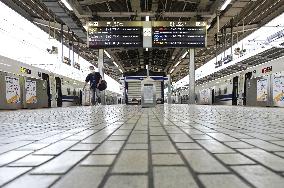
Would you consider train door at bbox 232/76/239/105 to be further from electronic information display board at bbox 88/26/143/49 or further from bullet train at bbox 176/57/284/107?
electronic information display board at bbox 88/26/143/49

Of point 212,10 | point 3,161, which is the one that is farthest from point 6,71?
point 3,161

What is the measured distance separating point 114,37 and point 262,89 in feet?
26.4

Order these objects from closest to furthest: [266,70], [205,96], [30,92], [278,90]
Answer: [278,90] → [266,70] → [30,92] → [205,96]

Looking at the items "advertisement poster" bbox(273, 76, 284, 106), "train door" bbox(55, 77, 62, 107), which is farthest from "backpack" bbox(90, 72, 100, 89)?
"advertisement poster" bbox(273, 76, 284, 106)

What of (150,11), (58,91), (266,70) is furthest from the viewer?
(58,91)

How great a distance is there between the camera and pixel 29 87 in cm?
1412

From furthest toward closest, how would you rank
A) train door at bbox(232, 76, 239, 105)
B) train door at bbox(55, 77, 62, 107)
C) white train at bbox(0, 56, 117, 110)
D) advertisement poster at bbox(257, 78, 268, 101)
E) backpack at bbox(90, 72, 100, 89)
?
train door at bbox(55, 77, 62, 107)
train door at bbox(232, 76, 239, 105)
backpack at bbox(90, 72, 100, 89)
advertisement poster at bbox(257, 78, 268, 101)
white train at bbox(0, 56, 117, 110)

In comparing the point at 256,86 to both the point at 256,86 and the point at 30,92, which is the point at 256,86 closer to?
the point at 256,86

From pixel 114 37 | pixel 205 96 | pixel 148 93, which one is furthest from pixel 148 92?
pixel 205 96

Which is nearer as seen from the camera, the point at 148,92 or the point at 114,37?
the point at 114,37

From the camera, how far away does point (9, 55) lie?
40.7 ft

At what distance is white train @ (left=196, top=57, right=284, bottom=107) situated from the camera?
41.9 feet

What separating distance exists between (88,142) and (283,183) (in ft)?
5.71

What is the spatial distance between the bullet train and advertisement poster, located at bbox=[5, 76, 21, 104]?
12003 millimetres
